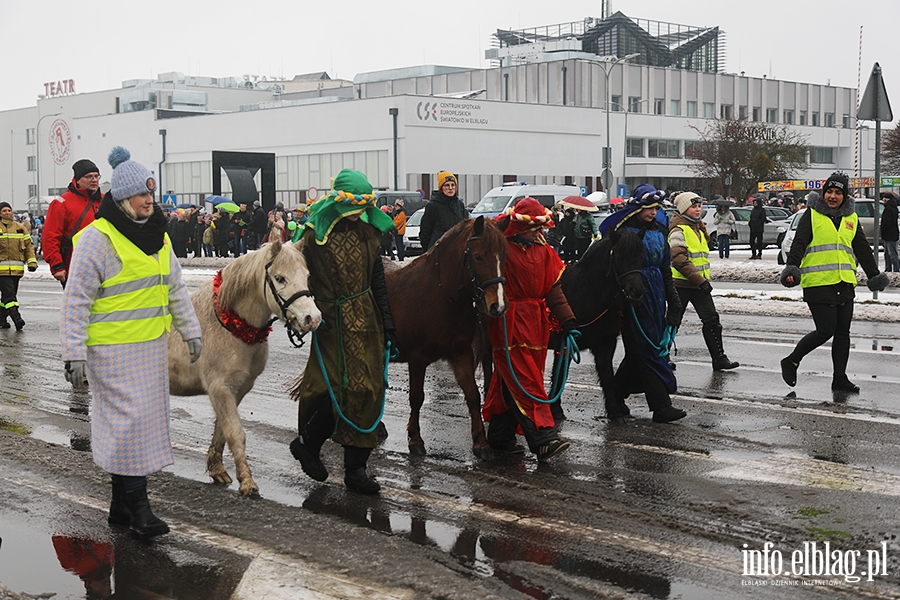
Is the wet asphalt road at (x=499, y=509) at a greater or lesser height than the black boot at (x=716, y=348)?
lesser

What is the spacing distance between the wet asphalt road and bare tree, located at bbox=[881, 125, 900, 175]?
71513mm

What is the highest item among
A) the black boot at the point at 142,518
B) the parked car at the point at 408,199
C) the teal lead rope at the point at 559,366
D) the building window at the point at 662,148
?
the building window at the point at 662,148

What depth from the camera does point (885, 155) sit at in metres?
78.4

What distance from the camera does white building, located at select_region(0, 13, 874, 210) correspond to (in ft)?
211

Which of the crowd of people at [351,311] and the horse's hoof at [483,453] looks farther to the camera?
the horse's hoof at [483,453]

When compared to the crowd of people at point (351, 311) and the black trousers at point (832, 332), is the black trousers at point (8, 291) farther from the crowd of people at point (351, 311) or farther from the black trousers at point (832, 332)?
the black trousers at point (832, 332)

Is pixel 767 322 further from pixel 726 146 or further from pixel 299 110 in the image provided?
pixel 299 110

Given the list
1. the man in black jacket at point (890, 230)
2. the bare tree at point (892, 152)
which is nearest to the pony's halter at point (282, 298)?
A: the man in black jacket at point (890, 230)

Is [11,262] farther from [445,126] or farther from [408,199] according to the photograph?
[445,126]

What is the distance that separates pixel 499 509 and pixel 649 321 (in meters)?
3.13

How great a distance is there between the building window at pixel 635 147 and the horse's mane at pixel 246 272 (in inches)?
2811

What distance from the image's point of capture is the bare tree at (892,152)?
246 feet

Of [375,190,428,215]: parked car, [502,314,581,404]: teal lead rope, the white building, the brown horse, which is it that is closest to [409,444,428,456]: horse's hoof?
the brown horse

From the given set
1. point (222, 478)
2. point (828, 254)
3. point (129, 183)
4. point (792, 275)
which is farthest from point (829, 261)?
point (129, 183)
